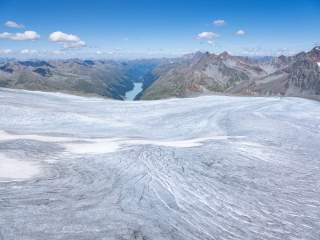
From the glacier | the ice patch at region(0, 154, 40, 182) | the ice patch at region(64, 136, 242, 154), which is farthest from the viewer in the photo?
the ice patch at region(64, 136, 242, 154)

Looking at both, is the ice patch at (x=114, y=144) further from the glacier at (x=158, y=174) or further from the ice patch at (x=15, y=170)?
the ice patch at (x=15, y=170)

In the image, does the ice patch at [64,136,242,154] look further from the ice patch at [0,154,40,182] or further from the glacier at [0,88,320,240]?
the ice patch at [0,154,40,182]

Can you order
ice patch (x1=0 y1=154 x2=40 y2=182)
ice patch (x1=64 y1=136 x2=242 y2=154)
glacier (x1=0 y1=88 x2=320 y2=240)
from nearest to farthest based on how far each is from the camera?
glacier (x1=0 y1=88 x2=320 y2=240) < ice patch (x1=0 y1=154 x2=40 y2=182) < ice patch (x1=64 y1=136 x2=242 y2=154)

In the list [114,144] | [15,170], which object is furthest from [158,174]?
[15,170]

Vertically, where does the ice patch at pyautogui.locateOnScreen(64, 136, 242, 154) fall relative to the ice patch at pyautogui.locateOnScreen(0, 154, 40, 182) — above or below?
above

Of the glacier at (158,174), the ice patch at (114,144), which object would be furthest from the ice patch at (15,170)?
the ice patch at (114,144)

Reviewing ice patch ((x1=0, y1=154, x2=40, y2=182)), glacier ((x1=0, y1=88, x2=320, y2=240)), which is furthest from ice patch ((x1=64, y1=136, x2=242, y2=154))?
ice patch ((x1=0, y1=154, x2=40, y2=182))

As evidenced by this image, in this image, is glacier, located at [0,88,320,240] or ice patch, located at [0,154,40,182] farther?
ice patch, located at [0,154,40,182]
